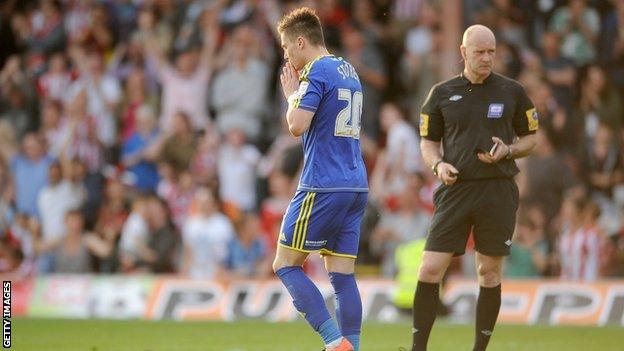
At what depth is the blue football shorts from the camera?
339 inches

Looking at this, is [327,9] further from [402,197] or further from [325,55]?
[325,55]

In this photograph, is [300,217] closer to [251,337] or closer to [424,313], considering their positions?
[424,313]

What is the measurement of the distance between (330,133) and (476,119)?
145 centimetres

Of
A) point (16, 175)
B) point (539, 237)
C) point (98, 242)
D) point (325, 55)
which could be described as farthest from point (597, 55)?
point (325, 55)

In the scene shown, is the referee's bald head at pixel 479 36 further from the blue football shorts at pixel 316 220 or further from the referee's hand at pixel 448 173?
the blue football shorts at pixel 316 220

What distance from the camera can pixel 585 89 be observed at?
1730 centimetres

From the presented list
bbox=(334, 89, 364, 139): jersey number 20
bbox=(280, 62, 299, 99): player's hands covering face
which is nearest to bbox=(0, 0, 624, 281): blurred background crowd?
bbox=(334, 89, 364, 139): jersey number 20

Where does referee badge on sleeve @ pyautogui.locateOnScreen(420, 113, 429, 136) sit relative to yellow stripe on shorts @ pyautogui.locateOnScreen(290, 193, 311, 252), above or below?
above

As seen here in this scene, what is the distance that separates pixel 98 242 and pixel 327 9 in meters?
4.75

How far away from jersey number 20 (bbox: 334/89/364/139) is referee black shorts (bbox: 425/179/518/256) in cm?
123

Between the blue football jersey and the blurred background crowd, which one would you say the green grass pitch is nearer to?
the blurred background crowd

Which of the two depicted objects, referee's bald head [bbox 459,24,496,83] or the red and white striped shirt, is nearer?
referee's bald head [bbox 459,24,496,83]

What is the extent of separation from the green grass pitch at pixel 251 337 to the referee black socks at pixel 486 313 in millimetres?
1393

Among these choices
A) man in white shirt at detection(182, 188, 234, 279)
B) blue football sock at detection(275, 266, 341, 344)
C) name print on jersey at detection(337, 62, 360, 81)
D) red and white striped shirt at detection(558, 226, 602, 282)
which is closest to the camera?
blue football sock at detection(275, 266, 341, 344)
